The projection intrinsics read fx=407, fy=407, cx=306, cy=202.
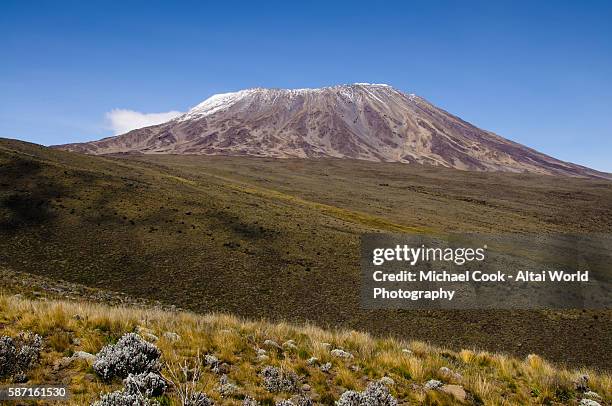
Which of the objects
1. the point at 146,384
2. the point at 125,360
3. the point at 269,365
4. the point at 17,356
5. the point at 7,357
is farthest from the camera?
the point at 269,365

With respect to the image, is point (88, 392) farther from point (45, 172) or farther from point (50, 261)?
point (45, 172)

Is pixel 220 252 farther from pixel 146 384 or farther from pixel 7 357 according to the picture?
pixel 146 384

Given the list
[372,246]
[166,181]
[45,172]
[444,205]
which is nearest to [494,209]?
[444,205]

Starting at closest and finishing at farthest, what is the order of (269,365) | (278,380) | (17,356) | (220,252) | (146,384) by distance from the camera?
(146,384), (17,356), (278,380), (269,365), (220,252)

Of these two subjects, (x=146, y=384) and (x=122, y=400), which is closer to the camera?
(x=122, y=400)

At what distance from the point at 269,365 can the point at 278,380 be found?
1019 mm

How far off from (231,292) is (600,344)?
24.7 m

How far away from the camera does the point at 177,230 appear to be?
134 ft

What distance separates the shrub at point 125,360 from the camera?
8219 mm

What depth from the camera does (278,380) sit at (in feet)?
29.5

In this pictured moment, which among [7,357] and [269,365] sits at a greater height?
[7,357]

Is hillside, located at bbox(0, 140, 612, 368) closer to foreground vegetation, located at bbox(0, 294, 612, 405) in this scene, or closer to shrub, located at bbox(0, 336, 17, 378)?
foreground vegetation, located at bbox(0, 294, 612, 405)

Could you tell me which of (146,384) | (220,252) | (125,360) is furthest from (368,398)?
(220,252)

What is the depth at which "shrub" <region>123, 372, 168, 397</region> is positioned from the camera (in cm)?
748
